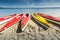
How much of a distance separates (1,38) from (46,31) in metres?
1.27

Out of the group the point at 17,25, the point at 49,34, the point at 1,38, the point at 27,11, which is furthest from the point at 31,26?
the point at 27,11

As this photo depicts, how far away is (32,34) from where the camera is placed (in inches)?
162

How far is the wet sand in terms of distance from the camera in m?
3.88

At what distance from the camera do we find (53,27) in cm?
466

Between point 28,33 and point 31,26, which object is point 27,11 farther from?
point 28,33

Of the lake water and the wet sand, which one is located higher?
the lake water

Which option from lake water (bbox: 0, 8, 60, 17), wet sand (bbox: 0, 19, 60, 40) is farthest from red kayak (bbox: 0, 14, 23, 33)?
lake water (bbox: 0, 8, 60, 17)

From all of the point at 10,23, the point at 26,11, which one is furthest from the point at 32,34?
the point at 26,11

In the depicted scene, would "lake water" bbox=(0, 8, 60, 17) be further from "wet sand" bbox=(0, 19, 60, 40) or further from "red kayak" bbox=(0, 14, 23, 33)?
"wet sand" bbox=(0, 19, 60, 40)

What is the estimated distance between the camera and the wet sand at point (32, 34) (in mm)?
3875

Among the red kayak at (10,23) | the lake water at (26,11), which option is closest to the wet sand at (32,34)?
the red kayak at (10,23)

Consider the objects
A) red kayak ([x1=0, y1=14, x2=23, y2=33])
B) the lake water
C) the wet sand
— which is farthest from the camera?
the lake water

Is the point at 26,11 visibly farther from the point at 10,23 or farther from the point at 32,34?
the point at 32,34

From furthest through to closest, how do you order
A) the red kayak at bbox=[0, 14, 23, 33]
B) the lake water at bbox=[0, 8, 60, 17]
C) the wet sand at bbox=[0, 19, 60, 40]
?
the lake water at bbox=[0, 8, 60, 17]
the red kayak at bbox=[0, 14, 23, 33]
the wet sand at bbox=[0, 19, 60, 40]
